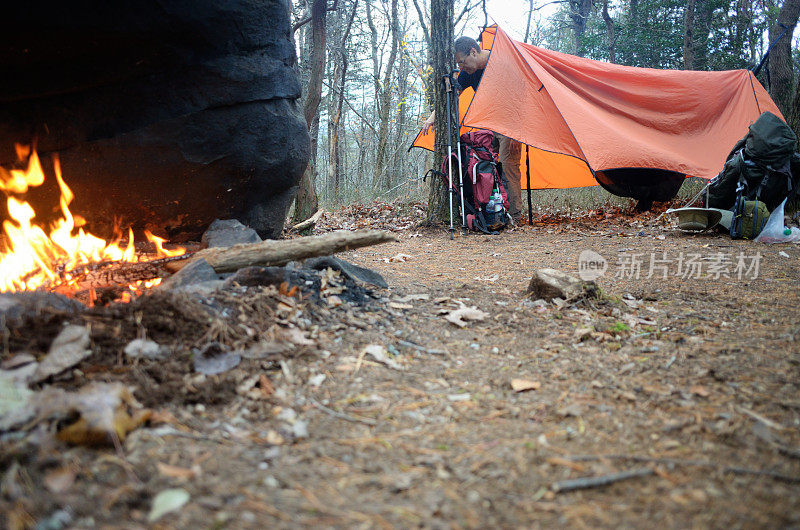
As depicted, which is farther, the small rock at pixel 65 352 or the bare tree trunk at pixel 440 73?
the bare tree trunk at pixel 440 73

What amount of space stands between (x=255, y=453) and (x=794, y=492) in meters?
1.48

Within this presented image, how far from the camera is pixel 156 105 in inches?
123

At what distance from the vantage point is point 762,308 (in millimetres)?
2938

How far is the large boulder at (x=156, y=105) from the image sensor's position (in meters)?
2.57

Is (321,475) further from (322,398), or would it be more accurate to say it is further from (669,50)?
(669,50)

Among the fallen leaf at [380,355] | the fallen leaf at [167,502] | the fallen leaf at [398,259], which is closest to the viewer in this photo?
the fallen leaf at [167,502]

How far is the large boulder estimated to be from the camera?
2574 mm

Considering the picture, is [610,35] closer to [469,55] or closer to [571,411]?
[469,55]

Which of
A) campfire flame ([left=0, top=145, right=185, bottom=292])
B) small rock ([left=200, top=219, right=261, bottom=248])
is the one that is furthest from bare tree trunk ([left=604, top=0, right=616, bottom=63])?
campfire flame ([left=0, top=145, right=185, bottom=292])

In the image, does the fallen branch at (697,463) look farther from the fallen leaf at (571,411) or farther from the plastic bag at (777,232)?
the plastic bag at (777,232)

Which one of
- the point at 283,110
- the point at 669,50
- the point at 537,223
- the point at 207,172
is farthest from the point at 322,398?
the point at 669,50

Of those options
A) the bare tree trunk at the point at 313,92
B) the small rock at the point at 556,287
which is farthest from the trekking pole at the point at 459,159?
the small rock at the point at 556,287

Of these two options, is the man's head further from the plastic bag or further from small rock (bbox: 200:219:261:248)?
small rock (bbox: 200:219:261:248)

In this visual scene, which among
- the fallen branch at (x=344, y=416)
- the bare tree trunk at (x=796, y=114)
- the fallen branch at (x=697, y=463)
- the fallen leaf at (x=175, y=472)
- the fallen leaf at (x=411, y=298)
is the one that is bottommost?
the fallen branch at (x=697, y=463)
